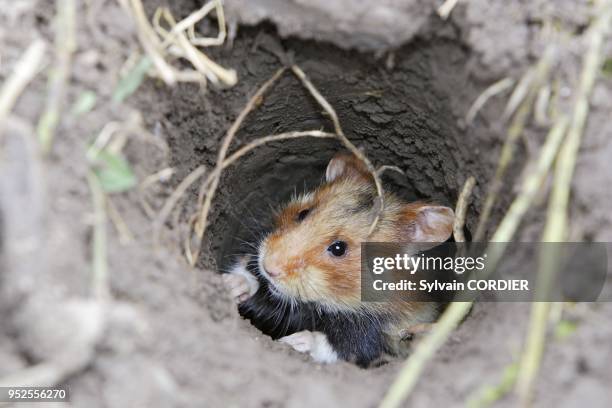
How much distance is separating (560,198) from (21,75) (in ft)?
6.75

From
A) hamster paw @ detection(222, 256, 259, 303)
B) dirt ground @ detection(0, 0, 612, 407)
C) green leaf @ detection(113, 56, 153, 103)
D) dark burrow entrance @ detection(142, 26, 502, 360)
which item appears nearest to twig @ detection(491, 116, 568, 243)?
dirt ground @ detection(0, 0, 612, 407)

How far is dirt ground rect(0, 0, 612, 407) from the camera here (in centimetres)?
204

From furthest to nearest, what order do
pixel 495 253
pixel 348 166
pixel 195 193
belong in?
pixel 348 166 < pixel 195 193 < pixel 495 253

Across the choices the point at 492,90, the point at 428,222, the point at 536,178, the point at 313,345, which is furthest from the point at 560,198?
the point at 313,345

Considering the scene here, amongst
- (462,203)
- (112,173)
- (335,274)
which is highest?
(112,173)

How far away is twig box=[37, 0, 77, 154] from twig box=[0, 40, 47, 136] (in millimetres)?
59

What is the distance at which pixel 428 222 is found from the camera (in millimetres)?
4094

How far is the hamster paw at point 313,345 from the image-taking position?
159 inches

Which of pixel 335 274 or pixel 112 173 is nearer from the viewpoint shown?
pixel 112 173

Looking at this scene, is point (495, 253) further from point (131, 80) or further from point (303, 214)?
point (303, 214)

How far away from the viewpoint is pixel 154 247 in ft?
8.05

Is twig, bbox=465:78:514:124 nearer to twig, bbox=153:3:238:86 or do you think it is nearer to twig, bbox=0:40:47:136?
twig, bbox=153:3:238:86

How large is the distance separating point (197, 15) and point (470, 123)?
143 centimetres

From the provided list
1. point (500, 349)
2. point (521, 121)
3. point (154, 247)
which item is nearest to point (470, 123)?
point (521, 121)
